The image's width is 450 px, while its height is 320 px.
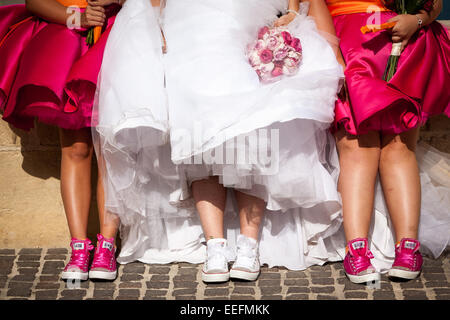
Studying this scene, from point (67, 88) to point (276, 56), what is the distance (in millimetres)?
1071

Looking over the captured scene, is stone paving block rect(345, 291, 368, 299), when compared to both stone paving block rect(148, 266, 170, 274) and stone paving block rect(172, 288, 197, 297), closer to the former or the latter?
stone paving block rect(172, 288, 197, 297)

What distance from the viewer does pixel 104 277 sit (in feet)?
9.37

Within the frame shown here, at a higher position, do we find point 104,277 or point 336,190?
point 336,190

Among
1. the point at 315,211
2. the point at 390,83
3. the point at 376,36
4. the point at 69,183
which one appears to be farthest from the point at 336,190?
the point at 69,183

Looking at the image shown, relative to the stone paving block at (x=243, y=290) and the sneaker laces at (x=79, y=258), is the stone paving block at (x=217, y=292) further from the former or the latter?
the sneaker laces at (x=79, y=258)

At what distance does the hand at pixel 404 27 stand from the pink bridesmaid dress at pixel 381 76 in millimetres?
52

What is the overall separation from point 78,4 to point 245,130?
4.12 feet

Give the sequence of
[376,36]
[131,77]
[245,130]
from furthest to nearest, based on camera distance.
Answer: [376,36]
[131,77]
[245,130]

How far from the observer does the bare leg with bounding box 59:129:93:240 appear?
299 cm

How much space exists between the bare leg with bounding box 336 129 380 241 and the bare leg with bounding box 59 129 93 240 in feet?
4.51

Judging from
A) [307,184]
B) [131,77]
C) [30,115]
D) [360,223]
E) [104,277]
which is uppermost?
[131,77]

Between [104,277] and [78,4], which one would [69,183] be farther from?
[78,4]

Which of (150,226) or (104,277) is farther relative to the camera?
(150,226)

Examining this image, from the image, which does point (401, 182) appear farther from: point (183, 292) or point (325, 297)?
point (183, 292)
